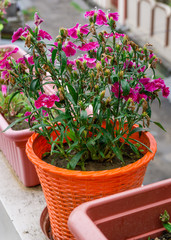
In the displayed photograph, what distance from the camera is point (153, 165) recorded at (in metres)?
3.00

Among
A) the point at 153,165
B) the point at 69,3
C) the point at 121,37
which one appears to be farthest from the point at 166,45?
the point at 121,37

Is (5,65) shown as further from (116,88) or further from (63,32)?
(116,88)

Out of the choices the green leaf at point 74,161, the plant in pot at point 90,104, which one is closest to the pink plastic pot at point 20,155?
the plant in pot at point 90,104

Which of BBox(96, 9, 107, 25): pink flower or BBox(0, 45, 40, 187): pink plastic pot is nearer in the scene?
BBox(96, 9, 107, 25): pink flower

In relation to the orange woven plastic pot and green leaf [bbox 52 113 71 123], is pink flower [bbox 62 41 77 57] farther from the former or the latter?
the orange woven plastic pot

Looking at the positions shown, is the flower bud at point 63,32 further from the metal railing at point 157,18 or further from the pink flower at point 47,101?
the metal railing at point 157,18

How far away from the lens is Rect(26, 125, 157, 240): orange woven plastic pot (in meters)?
1.00

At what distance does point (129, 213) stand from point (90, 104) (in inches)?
11.5

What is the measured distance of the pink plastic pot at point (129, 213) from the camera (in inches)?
32.5

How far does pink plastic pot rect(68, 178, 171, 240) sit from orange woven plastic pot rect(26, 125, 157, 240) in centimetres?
11

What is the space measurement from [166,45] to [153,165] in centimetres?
289

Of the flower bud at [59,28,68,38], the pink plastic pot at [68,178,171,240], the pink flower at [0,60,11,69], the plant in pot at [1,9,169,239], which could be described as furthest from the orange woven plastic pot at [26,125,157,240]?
the flower bud at [59,28,68,38]

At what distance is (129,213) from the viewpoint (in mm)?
899

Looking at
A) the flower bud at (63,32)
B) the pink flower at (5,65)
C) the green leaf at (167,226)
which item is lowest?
the green leaf at (167,226)
